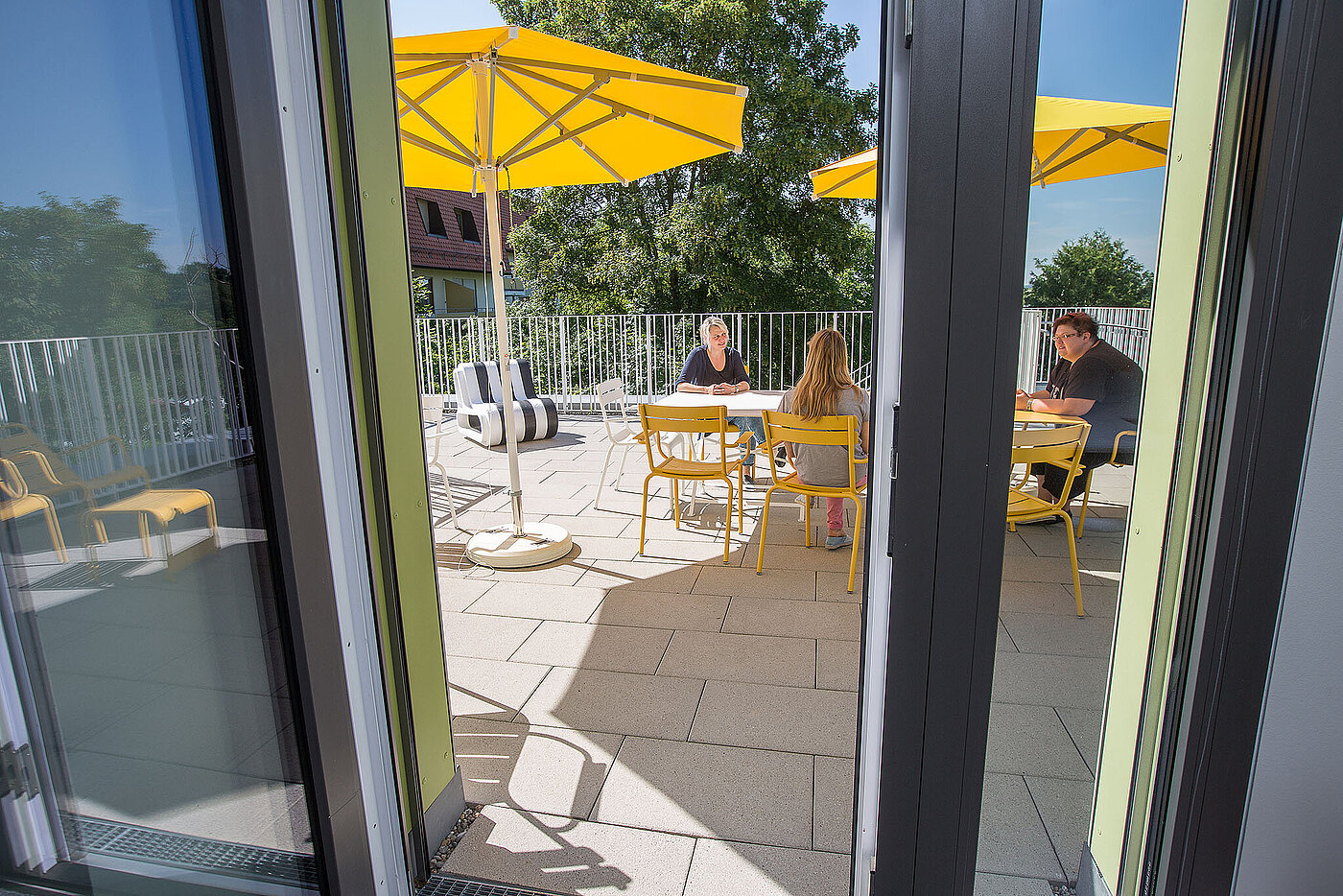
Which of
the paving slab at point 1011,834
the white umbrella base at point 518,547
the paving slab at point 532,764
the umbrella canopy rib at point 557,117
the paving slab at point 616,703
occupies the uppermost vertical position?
the umbrella canopy rib at point 557,117

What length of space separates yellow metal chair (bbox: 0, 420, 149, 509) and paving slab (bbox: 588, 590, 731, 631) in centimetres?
235

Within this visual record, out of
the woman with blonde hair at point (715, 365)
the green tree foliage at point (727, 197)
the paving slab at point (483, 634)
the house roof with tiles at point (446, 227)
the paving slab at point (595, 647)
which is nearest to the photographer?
the paving slab at point (595, 647)

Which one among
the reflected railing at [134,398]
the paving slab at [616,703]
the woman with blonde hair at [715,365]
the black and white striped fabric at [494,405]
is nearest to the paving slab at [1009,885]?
the paving slab at [616,703]

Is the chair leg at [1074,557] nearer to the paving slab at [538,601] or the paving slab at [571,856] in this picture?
the paving slab at [571,856]

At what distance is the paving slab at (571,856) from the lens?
1.80m

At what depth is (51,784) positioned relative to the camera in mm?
1086

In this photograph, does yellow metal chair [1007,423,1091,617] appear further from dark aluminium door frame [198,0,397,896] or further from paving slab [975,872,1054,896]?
dark aluminium door frame [198,0,397,896]

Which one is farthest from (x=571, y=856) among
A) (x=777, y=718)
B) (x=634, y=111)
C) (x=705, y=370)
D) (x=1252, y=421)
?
(x=705, y=370)

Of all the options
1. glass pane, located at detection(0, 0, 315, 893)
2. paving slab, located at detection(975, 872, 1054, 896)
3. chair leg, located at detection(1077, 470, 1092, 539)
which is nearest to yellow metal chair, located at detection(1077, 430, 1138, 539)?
chair leg, located at detection(1077, 470, 1092, 539)

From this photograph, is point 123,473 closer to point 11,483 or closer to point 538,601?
point 11,483

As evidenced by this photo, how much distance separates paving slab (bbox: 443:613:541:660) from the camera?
9.96 feet

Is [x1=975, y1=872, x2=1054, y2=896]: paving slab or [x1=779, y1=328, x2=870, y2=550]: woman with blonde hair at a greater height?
[x1=779, y1=328, x2=870, y2=550]: woman with blonde hair

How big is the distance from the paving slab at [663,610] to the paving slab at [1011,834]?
1.89m

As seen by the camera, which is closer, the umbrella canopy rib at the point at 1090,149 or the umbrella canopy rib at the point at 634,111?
the umbrella canopy rib at the point at 1090,149
